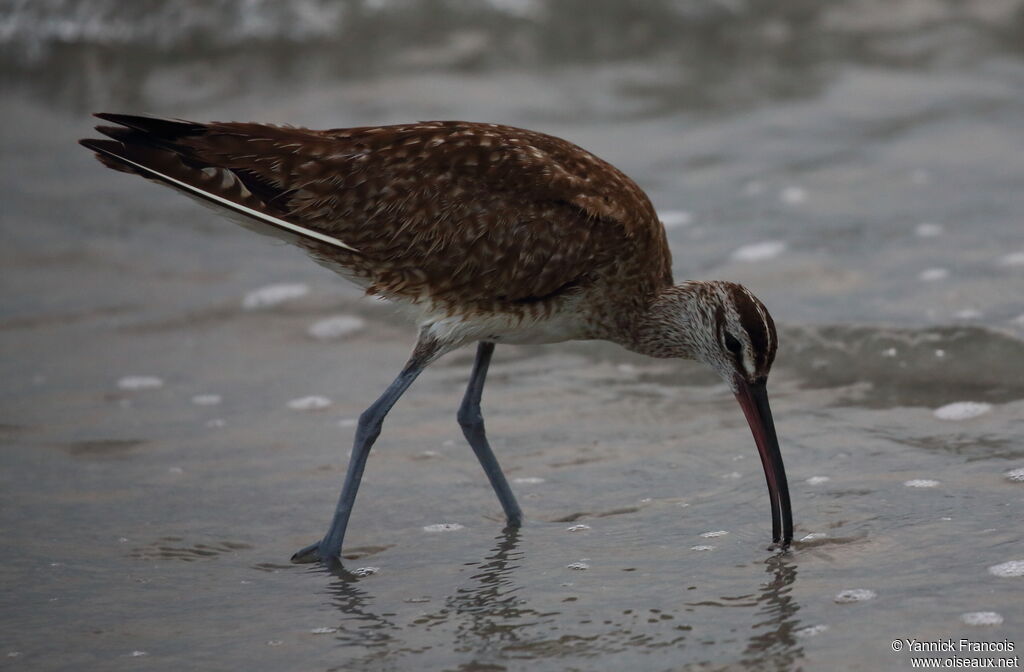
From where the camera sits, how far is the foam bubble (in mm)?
5430

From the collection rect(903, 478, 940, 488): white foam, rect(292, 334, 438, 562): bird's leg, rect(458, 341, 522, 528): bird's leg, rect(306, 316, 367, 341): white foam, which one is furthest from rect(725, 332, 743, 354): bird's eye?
rect(306, 316, 367, 341): white foam

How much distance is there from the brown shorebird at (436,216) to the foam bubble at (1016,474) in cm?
109

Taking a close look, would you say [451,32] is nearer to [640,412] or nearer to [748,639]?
[640,412]

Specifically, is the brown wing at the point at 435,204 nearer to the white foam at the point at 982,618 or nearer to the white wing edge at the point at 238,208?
the white wing edge at the point at 238,208

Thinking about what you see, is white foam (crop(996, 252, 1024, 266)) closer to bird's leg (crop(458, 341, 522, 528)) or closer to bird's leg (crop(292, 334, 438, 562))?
bird's leg (crop(458, 341, 522, 528))

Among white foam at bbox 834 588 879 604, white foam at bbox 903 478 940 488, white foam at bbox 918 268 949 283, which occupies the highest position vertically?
white foam at bbox 918 268 949 283

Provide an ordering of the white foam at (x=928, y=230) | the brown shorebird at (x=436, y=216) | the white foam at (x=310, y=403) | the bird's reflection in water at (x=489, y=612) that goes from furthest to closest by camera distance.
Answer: the white foam at (x=928, y=230) → the white foam at (x=310, y=403) → the brown shorebird at (x=436, y=216) → the bird's reflection in water at (x=489, y=612)

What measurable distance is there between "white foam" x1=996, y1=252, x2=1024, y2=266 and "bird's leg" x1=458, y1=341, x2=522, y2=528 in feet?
10.8

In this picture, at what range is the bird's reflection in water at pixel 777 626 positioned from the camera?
13.6ft

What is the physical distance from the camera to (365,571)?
5.19 metres

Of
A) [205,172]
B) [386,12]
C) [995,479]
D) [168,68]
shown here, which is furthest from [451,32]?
[995,479]

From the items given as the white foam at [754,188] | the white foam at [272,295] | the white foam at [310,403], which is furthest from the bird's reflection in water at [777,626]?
the white foam at [754,188]

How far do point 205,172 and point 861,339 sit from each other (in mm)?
3489

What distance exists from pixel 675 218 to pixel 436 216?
12.7ft
